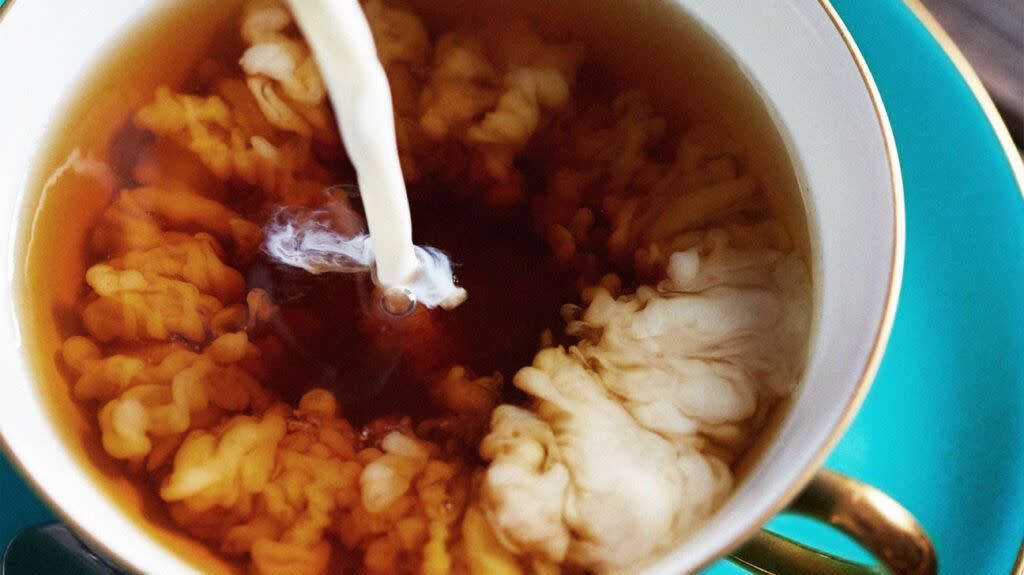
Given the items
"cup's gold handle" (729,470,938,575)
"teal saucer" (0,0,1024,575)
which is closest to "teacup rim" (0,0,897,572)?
"cup's gold handle" (729,470,938,575)

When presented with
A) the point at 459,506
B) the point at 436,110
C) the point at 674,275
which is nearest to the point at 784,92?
the point at 674,275

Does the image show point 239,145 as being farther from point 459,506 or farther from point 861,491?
point 861,491

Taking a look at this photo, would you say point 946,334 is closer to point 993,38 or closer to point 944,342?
point 944,342

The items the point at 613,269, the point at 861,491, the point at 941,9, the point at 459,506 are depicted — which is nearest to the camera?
the point at 861,491

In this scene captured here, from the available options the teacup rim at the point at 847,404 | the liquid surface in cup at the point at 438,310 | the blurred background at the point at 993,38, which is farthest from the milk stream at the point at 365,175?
the blurred background at the point at 993,38

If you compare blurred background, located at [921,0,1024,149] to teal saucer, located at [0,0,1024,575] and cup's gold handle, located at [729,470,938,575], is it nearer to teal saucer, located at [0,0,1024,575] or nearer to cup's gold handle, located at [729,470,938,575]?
teal saucer, located at [0,0,1024,575]

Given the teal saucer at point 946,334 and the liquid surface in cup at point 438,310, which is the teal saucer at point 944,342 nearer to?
the teal saucer at point 946,334
